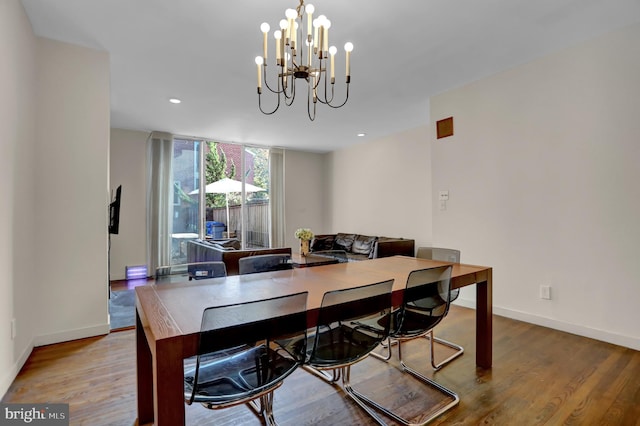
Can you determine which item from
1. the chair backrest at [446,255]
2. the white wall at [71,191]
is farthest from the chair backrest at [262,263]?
the white wall at [71,191]

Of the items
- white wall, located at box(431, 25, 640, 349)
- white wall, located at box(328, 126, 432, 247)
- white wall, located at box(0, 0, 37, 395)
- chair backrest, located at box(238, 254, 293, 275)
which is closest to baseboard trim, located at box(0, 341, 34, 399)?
white wall, located at box(0, 0, 37, 395)

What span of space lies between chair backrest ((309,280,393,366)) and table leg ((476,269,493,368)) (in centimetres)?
103

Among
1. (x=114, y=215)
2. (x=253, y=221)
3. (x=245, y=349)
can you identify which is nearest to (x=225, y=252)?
(x=114, y=215)

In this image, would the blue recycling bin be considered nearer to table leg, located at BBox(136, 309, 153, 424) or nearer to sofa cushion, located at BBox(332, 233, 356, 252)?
sofa cushion, located at BBox(332, 233, 356, 252)

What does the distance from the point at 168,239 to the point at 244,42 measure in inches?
166

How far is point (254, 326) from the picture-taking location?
122 cm

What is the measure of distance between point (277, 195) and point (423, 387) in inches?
223

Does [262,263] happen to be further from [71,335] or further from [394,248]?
[394,248]

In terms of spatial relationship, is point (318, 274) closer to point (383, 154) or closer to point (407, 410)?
point (407, 410)

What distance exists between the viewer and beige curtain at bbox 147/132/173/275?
5.73 metres

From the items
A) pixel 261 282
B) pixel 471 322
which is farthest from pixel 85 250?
pixel 471 322

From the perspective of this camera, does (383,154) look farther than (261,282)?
Yes

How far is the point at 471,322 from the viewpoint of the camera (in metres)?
3.30

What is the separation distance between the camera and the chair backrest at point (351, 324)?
1.40m
